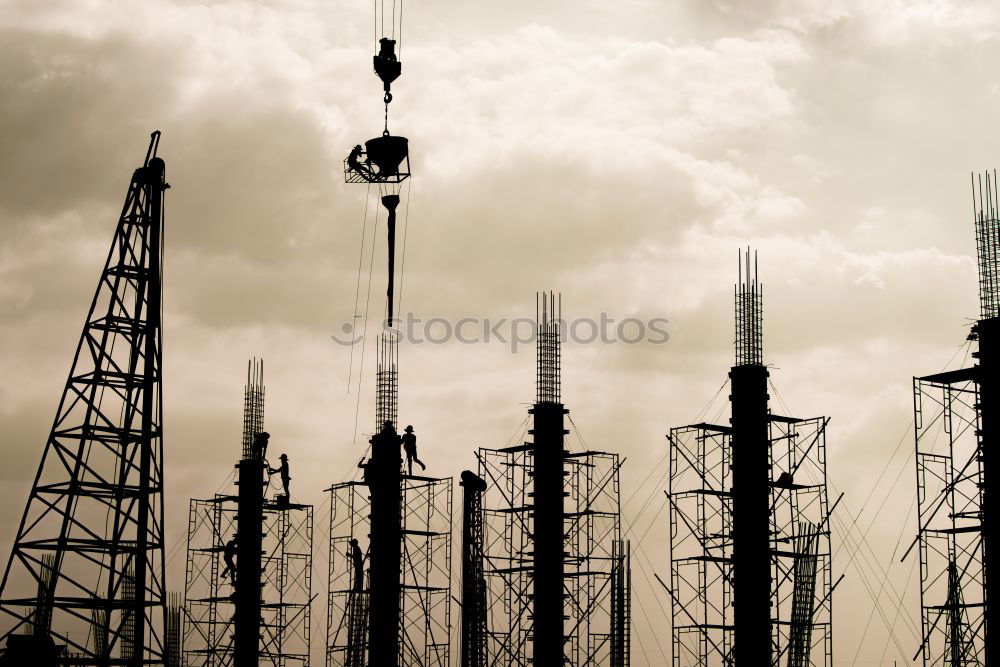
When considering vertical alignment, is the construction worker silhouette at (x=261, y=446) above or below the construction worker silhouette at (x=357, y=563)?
above

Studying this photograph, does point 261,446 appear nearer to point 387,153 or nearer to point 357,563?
point 357,563

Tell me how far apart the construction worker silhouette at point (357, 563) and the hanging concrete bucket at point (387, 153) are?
2146 cm

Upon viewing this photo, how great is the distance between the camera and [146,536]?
4534 centimetres

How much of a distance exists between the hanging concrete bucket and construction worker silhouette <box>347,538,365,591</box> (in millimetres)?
21461

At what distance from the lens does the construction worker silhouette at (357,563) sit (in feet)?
192

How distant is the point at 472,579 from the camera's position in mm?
58031

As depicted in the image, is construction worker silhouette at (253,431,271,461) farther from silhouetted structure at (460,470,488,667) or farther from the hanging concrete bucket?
the hanging concrete bucket

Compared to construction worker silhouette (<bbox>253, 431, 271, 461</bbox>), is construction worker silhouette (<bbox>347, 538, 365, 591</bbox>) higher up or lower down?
lower down

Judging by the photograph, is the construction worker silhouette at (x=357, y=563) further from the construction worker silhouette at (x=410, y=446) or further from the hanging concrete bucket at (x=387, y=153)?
the hanging concrete bucket at (x=387, y=153)

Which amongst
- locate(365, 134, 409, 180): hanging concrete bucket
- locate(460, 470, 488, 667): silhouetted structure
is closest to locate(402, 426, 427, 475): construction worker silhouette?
locate(460, 470, 488, 667): silhouetted structure

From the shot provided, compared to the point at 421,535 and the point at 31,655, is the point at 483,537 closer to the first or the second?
the point at 421,535

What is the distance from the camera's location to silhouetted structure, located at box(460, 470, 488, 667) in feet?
189

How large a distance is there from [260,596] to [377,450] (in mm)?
13253

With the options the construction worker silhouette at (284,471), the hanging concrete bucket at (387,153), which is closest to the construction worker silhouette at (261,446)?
the construction worker silhouette at (284,471)
